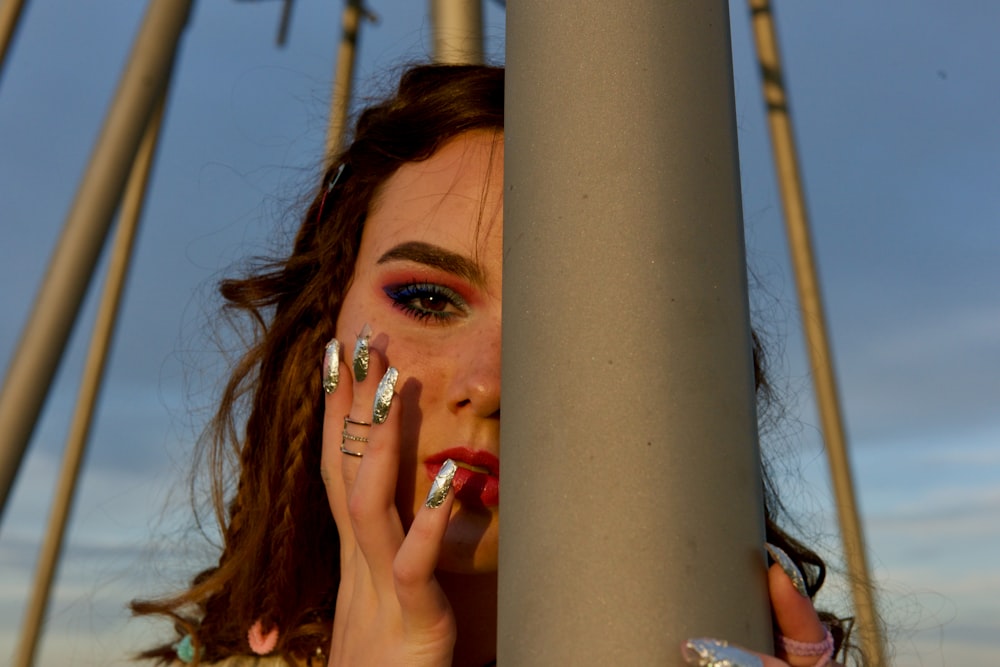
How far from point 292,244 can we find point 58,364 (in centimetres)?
256

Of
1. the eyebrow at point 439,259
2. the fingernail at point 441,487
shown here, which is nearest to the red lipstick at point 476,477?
the fingernail at point 441,487

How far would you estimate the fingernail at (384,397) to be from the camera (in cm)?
274

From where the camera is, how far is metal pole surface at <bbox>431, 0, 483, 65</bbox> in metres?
6.38

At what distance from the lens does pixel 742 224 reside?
1.71m

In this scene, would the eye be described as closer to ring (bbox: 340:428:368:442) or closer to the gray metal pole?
ring (bbox: 340:428:368:442)

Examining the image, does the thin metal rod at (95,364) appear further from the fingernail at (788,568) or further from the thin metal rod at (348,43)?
the fingernail at (788,568)

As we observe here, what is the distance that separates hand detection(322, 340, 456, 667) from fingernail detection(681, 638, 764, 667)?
99cm

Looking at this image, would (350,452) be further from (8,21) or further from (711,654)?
(8,21)

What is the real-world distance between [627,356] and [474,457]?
129 cm

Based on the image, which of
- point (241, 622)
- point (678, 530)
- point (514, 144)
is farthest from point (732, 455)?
point (241, 622)

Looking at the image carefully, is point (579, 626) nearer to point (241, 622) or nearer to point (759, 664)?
point (759, 664)

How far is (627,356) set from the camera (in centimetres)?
148

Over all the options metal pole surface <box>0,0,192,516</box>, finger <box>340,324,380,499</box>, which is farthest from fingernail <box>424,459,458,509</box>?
metal pole surface <box>0,0,192,516</box>

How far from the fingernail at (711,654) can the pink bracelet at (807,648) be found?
51 cm
